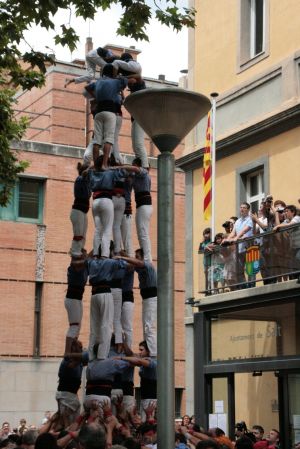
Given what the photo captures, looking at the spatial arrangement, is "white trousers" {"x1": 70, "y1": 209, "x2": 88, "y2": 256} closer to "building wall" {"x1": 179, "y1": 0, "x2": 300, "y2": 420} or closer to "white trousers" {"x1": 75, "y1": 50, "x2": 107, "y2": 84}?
"white trousers" {"x1": 75, "y1": 50, "x2": 107, "y2": 84}

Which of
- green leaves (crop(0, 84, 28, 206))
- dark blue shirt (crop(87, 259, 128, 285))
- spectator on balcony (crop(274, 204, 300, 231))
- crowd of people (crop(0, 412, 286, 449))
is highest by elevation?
green leaves (crop(0, 84, 28, 206))

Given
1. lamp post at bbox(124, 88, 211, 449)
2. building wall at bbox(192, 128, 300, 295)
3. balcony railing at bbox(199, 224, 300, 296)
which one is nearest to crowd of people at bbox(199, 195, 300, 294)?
balcony railing at bbox(199, 224, 300, 296)

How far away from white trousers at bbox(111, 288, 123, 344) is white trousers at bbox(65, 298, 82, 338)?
2.16 ft

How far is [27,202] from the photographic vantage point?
37781mm

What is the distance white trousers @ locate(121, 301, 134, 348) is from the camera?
54.1 ft

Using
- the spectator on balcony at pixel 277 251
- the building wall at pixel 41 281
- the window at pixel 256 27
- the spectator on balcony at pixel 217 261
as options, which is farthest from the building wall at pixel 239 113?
the building wall at pixel 41 281

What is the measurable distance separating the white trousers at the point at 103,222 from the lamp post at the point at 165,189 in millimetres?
4989

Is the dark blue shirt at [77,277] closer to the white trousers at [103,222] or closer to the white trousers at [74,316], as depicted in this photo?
the white trousers at [74,316]

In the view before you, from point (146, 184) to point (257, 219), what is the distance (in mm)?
5876

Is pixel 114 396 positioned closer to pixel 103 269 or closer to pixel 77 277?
pixel 77 277

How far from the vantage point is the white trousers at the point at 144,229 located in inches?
651

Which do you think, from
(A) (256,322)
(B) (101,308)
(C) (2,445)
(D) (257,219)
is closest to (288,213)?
(D) (257,219)

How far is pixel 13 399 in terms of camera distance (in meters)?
36.0

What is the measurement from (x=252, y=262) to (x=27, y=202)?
671 inches
